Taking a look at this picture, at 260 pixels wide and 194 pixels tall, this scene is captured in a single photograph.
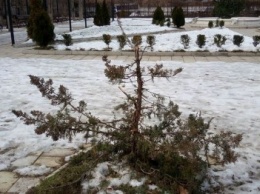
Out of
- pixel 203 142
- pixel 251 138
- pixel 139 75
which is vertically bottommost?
pixel 251 138

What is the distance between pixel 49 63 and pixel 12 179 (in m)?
6.69

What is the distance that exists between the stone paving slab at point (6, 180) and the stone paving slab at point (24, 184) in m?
0.04

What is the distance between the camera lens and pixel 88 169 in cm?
278

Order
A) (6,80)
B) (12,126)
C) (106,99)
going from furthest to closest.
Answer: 1. (6,80)
2. (106,99)
3. (12,126)

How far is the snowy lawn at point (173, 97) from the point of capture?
3.55m

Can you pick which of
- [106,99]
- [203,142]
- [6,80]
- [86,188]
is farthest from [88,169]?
[6,80]

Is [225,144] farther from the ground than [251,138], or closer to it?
farther from the ground

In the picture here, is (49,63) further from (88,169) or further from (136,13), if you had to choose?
(136,13)

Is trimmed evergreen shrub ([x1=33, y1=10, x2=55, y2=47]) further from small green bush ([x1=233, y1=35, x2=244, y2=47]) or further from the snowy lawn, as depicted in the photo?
small green bush ([x1=233, y1=35, x2=244, y2=47])

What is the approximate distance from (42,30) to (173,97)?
7430 mm

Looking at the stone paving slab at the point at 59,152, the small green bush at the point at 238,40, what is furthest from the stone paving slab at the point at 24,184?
the small green bush at the point at 238,40

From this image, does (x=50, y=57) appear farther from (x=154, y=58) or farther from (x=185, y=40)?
(x=185, y=40)

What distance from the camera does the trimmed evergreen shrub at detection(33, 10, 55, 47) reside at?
11.8 metres

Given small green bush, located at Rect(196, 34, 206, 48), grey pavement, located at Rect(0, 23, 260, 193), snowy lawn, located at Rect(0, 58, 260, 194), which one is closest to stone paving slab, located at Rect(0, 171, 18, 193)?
grey pavement, located at Rect(0, 23, 260, 193)
